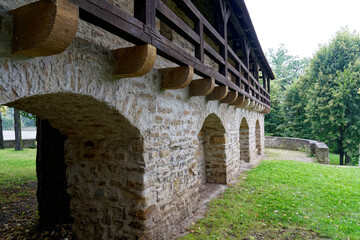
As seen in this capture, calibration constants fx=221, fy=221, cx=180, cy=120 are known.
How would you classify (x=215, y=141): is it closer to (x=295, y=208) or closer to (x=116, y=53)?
(x=295, y=208)

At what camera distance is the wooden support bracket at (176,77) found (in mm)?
2822

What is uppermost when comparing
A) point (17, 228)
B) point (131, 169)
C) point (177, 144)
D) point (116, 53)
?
point (116, 53)

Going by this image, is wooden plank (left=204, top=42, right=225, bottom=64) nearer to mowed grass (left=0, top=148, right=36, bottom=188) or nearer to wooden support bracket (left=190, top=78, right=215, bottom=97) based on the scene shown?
wooden support bracket (left=190, top=78, right=215, bottom=97)

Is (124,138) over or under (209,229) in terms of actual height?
over

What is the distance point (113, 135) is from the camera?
2.88 metres

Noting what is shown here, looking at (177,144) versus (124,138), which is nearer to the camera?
(124,138)

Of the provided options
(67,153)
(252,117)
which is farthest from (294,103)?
(67,153)

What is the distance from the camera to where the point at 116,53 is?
7.16 ft

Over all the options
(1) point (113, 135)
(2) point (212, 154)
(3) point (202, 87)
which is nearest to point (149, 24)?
(1) point (113, 135)

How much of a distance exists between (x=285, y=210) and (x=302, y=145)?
12.3 meters

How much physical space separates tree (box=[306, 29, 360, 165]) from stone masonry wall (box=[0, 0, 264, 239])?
14652mm

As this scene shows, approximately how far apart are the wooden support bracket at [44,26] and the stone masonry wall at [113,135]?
0.55 feet

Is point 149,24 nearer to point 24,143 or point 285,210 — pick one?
point 285,210

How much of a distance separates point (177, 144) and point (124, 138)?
967mm
